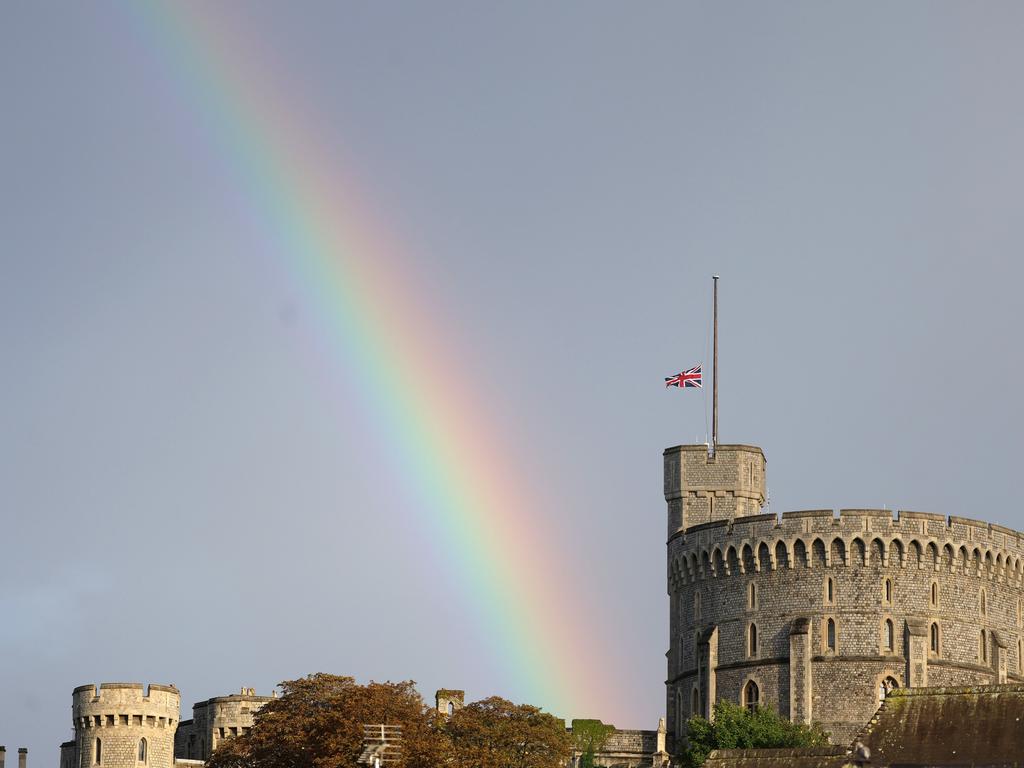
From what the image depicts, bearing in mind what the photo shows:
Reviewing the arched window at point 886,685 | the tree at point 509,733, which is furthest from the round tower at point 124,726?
the arched window at point 886,685

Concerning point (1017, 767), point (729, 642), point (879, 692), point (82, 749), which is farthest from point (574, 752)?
point (1017, 767)

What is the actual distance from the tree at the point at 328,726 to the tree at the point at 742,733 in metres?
15.3

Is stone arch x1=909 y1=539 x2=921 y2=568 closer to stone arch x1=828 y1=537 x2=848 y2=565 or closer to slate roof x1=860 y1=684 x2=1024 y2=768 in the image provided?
stone arch x1=828 y1=537 x2=848 y2=565

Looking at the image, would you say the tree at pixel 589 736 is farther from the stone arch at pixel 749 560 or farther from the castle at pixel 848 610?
the stone arch at pixel 749 560

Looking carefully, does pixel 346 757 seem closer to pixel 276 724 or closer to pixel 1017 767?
pixel 276 724

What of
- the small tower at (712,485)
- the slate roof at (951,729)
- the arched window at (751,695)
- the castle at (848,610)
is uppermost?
the small tower at (712,485)

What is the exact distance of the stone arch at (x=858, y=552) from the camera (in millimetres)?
116812

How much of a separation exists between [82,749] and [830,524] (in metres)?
47.6

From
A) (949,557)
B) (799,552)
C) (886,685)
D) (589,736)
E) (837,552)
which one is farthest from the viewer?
(589,736)

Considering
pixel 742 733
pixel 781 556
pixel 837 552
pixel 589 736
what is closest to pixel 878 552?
pixel 837 552

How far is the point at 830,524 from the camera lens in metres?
118

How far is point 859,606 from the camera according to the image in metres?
116

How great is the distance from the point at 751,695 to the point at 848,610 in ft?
25.4

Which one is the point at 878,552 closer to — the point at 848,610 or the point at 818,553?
the point at 818,553
